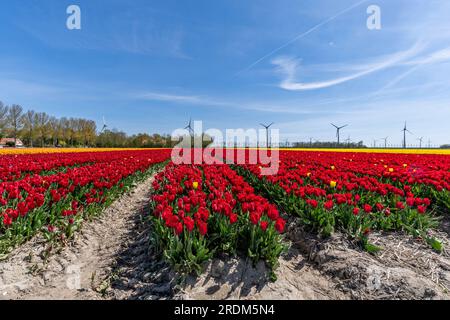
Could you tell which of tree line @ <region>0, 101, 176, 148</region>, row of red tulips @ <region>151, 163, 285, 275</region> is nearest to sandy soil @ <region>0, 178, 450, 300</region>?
row of red tulips @ <region>151, 163, 285, 275</region>

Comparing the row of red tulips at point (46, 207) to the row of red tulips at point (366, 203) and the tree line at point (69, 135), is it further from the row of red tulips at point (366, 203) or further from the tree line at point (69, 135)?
the tree line at point (69, 135)

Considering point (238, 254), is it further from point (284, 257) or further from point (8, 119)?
point (8, 119)

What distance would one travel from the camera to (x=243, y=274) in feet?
11.0

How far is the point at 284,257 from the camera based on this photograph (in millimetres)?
4242

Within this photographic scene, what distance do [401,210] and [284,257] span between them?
270 cm

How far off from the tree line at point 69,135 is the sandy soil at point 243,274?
66.3 m

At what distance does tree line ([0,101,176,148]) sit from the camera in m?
63.2

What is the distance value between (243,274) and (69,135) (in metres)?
85.5

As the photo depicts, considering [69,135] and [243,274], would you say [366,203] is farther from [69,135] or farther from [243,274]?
[69,135]

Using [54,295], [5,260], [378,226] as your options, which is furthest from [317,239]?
[5,260]

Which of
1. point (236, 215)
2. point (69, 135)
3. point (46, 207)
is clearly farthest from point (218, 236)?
point (69, 135)

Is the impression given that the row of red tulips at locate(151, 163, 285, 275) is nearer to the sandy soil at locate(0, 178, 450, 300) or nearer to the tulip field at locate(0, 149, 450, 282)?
the tulip field at locate(0, 149, 450, 282)

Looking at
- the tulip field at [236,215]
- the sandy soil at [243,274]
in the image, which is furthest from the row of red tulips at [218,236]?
the sandy soil at [243,274]

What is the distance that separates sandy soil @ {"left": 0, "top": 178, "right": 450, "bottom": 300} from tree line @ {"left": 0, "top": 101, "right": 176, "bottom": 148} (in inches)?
2611
